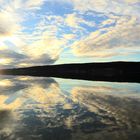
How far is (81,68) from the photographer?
534 feet

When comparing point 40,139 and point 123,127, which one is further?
point 123,127

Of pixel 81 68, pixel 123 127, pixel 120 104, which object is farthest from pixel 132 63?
pixel 123 127

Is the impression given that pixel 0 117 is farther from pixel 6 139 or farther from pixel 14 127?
pixel 6 139

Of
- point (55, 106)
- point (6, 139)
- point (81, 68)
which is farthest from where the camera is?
point (81, 68)

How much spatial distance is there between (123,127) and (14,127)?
4.31m

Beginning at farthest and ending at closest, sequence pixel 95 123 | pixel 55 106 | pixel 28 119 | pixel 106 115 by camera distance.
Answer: pixel 55 106 < pixel 106 115 < pixel 28 119 < pixel 95 123

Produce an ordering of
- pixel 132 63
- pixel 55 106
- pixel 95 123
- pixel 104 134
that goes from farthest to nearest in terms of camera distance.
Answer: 1. pixel 132 63
2. pixel 55 106
3. pixel 95 123
4. pixel 104 134

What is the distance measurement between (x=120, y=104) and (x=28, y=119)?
291 inches

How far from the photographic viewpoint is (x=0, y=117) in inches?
648

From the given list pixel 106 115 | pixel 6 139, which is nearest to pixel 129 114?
pixel 106 115

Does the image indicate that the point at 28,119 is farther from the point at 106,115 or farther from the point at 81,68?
the point at 81,68

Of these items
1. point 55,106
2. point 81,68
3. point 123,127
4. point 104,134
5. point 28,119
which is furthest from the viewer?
point 81,68

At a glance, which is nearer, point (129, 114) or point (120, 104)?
point (129, 114)

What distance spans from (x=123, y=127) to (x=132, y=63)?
113m
